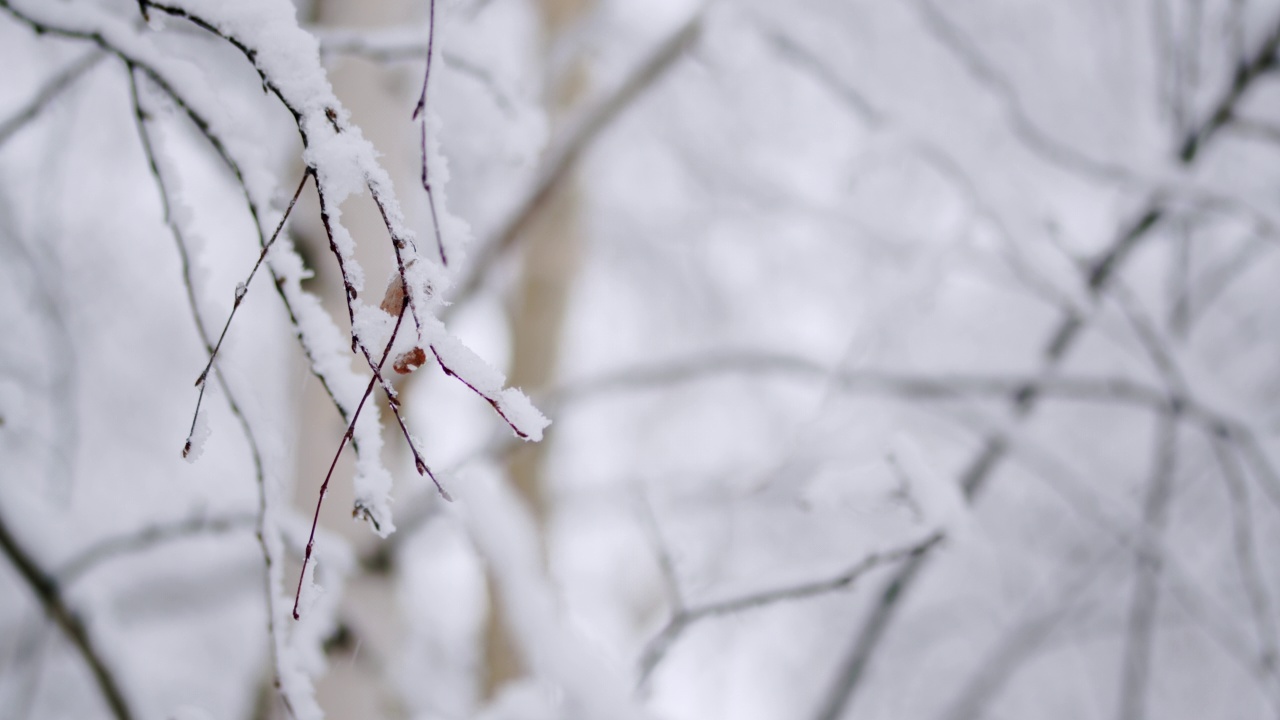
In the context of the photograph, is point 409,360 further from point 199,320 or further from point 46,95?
point 46,95

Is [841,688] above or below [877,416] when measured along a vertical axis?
below

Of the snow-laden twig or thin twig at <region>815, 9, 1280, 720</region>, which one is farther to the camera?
thin twig at <region>815, 9, 1280, 720</region>

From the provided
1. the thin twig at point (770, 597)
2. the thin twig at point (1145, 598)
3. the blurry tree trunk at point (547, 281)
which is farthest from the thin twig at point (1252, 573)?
the blurry tree trunk at point (547, 281)

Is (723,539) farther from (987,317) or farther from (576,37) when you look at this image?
(987,317)

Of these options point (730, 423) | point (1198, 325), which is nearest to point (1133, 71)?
point (1198, 325)

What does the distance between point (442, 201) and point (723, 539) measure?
467 mm

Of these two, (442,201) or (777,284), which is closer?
(442,201)

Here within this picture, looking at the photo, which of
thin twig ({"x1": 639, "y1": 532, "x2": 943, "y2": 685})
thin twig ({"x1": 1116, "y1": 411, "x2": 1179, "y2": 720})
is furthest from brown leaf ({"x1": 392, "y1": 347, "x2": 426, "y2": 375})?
thin twig ({"x1": 1116, "y1": 411, "x2": 1179, "y2": 720})

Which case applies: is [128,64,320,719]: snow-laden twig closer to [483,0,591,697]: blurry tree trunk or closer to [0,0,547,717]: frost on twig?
[0,0,547,717]: frost on twig

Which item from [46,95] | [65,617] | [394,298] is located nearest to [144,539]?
[65,617]

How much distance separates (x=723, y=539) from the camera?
608 millimetres

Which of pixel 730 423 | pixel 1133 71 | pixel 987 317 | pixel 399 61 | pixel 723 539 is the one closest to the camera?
pixel 399 61

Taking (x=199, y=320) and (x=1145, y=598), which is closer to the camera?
(x=199, y=320)

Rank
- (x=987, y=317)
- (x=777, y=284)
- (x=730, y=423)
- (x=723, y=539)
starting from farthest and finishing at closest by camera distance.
→ (x=730, y=423) < (x=777, y=284) < (x=987, y=317) < (x=723, y=539)
